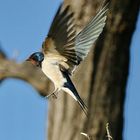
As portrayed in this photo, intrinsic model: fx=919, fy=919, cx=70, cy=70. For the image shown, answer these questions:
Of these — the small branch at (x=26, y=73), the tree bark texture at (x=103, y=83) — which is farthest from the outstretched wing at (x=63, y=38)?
the small branch at (x=26, y=73)

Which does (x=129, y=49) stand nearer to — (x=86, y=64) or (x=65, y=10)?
(x=86, y=64)

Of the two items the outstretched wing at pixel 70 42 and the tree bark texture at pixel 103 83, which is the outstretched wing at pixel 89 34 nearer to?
the outstretched wing at pixel 70 42

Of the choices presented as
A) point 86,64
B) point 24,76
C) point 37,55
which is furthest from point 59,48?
point 24,76

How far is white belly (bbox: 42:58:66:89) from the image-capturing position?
3242 millimetres

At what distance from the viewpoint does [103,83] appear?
5.86 metres

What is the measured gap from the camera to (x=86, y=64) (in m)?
5.84

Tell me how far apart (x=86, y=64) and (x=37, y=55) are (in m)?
2.42

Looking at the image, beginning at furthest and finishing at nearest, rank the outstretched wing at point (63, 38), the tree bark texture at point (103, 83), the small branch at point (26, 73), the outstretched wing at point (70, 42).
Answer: the small branch at point (26, 73), the tree bark texture at point (103, 83), the outstretched wing at point (70, 42), the outstretched wing at point (63, 38)

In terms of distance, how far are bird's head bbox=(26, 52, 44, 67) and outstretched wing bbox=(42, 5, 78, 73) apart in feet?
0.09

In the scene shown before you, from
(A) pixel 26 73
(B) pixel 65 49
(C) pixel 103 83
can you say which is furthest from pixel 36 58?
(A) pixel 26 73

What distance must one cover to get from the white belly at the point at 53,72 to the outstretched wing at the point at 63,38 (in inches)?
2.3

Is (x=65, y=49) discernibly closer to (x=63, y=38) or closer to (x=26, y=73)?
(x=63, y=38)

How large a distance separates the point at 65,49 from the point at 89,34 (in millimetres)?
106

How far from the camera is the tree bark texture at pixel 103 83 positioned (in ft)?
18.9
